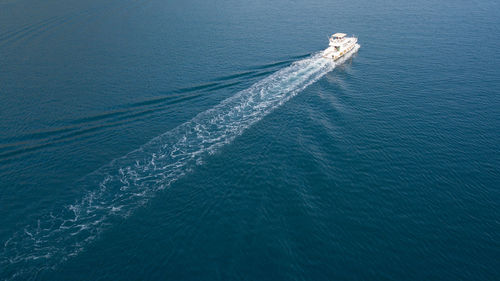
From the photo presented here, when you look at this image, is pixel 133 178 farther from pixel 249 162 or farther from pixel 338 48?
pixel 338 48

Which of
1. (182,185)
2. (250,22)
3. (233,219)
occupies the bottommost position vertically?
(233,219)

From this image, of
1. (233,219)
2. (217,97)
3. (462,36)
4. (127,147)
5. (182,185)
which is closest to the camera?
(233,219)

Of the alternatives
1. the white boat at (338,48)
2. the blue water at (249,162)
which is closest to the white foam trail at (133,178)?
the blue water at (249,162)

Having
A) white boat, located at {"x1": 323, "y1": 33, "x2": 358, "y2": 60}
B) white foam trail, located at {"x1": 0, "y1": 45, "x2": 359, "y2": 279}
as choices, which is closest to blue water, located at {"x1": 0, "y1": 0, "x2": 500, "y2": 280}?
white foam trail, located at {"x1": 0, "y1": 45, "x2": 359, "y2": 279}

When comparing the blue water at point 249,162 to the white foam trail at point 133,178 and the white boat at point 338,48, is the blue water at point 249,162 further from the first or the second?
the white boat at point 338,48

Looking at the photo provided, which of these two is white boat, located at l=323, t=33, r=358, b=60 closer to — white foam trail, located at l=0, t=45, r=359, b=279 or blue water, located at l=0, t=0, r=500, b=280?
blue water, located at l=0, t=0, r=500, b=280

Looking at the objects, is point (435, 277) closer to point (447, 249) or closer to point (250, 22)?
point (447, 249)

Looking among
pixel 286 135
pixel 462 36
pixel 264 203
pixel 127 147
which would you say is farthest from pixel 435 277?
pixel 462 36
